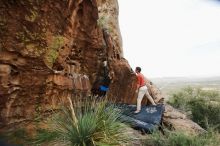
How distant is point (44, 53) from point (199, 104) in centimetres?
1754

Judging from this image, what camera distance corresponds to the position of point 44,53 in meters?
11.6

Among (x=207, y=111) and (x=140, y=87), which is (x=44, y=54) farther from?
(x=207, y=111)

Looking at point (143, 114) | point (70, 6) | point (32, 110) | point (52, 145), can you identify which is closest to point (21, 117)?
point (32, 110)

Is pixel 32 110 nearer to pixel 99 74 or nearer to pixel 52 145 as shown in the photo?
pixel 52 145

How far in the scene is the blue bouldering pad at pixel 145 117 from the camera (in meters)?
14.7

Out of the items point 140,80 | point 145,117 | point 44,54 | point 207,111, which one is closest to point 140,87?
point 140,80

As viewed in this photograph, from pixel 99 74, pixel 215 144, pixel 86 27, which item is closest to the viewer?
pixel 215 144

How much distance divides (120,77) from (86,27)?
373 cm

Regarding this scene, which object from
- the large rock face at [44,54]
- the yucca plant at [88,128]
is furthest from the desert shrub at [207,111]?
the yucca plant at [88,128]

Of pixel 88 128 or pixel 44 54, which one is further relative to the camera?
pixel 44 54

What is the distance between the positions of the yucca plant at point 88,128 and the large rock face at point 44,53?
52.3 inches

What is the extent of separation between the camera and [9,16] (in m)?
10.6

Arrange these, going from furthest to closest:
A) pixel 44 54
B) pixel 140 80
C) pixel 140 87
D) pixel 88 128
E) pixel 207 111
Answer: pixel 207 111 < pixel 140 87 < pixel 140 80 < pixel 44 54 < pixel 88 128

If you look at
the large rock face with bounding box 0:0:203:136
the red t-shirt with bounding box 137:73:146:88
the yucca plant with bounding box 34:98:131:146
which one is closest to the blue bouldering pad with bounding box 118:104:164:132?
the red t-shirt with bounding box 137:73:146:88
